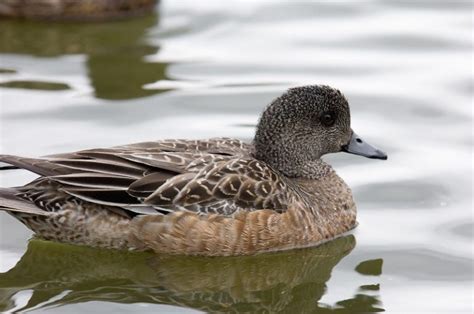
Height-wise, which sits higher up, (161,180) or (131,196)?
(161,180)

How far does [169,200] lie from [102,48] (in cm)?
430

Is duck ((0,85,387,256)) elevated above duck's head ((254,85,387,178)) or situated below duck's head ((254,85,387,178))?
below

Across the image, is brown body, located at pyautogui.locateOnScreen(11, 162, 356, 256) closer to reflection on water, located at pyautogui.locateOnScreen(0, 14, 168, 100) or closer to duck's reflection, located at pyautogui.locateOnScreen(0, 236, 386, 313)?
duck's reflection, located at pyautogui.locateOnScreen(0, 236, 386, 313)

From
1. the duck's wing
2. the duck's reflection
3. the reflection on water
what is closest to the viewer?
the duck's reflection

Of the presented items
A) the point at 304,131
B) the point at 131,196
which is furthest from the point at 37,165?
the point at 304,131

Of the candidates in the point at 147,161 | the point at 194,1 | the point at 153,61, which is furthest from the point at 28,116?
the point at 194,1

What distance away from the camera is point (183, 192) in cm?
787

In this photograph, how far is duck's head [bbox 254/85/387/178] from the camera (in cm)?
826

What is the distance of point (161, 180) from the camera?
311 inches

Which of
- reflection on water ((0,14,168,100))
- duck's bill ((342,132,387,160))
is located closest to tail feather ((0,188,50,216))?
duck's bill ((342,132,387,160))

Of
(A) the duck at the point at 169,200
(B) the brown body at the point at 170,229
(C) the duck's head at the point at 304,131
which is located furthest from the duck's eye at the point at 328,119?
(B) the brown body at the point at 170,229

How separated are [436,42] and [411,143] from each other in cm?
253

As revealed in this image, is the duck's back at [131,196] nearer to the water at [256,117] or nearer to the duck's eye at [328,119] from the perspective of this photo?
the water at [256,117]

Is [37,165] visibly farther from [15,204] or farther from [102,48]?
[102,48]
